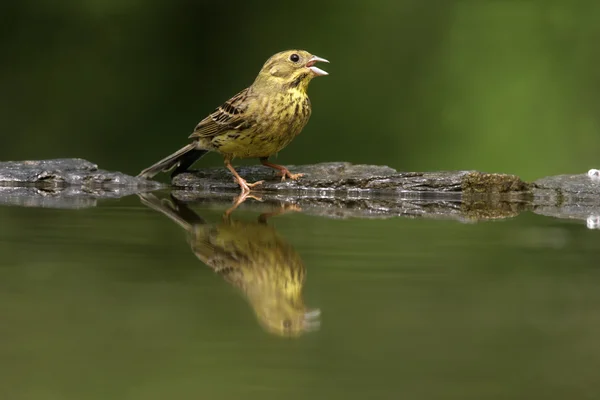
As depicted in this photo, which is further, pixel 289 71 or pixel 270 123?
pixel 289 71

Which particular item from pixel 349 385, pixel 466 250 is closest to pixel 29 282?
pixel 349 385

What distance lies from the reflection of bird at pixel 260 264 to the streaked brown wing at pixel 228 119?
1175 mm

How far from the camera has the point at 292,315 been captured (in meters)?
1.58

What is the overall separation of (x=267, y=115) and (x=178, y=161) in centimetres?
83

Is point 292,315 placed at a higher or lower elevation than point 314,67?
lower

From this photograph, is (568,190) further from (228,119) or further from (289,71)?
(228,119)

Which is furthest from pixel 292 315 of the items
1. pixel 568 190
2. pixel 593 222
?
pixel 568 190

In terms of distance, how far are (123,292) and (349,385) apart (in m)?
0.67

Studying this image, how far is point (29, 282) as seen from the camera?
1812 millimetres

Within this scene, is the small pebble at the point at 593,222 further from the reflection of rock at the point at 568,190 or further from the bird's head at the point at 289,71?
the bird's head at the point at 289,71

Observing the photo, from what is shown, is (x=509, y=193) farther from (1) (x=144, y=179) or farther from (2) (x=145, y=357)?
(2) (x=145, y=357)

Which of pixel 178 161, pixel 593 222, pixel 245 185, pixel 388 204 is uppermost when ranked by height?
pixel 178 161

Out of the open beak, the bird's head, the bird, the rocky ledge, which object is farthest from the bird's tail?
the open beak

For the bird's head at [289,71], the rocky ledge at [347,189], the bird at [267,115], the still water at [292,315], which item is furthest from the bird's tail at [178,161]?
the still water at [292,315]
